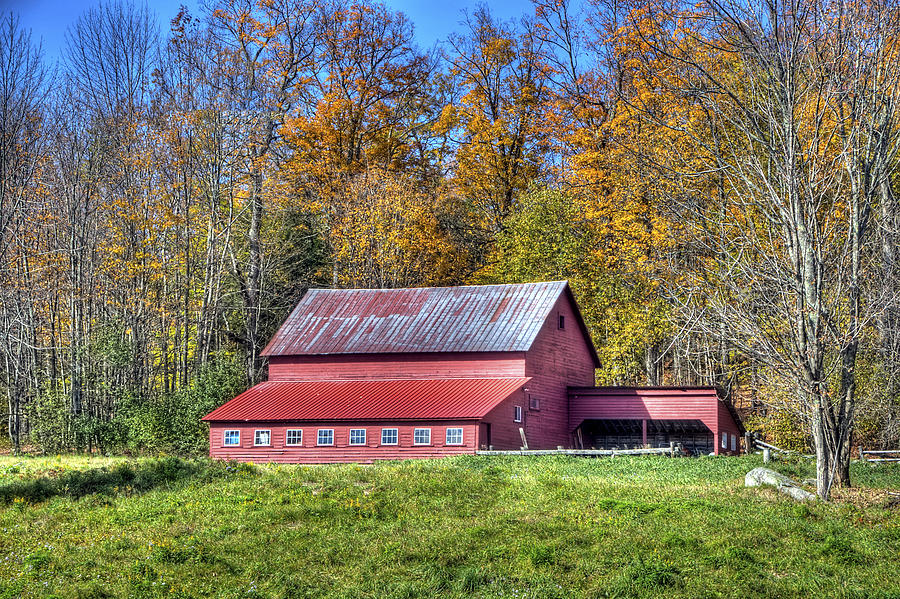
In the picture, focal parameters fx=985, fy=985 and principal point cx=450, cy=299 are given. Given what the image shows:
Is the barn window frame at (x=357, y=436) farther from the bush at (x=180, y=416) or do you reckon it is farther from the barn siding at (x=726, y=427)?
the barn siding at (x=726, y=427)

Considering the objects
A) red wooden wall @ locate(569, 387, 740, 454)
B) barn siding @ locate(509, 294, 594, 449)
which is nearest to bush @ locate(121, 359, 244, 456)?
barn siding @ locate(509, 294, 594, 449)

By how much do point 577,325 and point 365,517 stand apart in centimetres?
2602

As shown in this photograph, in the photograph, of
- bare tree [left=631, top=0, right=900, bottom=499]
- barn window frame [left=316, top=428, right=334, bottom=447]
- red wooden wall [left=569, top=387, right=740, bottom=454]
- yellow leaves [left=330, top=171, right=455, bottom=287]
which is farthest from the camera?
yellow leaves [left=330, top=171, right=455, bottom=287]

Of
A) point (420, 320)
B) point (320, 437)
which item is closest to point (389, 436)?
point (320, 437)

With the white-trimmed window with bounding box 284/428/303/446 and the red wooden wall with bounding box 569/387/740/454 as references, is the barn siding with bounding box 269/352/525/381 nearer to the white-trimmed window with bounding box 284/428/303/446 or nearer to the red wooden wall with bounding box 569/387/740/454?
the red wooden wall with bounding box 569/387/740/454

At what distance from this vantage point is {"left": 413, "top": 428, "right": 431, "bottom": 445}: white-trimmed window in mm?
38844

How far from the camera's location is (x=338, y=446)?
4016 cm

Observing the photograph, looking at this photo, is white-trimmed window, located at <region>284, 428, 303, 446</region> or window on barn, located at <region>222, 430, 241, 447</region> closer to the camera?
white-trimmed window, located at <region>284, 428, 303, 446</region>

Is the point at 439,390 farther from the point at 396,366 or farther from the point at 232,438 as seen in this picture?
the point at 232,438

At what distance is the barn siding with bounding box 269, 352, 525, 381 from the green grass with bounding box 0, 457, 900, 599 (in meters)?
13.8

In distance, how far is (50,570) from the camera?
18766 millimetres

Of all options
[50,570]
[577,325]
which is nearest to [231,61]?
[577,325]

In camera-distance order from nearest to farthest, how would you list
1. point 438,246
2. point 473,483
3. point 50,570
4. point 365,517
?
point 50,570
point 365,517
point 473,483
point 438,246

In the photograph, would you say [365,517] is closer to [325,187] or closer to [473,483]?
[473,483]
